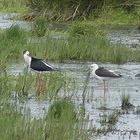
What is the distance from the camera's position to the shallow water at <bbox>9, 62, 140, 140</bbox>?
1095 cm

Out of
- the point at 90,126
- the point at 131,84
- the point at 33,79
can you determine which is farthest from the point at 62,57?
the point at 90,126

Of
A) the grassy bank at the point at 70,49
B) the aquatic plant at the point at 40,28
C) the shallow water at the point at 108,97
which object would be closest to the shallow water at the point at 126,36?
the aquatic plant at the point at 40,28

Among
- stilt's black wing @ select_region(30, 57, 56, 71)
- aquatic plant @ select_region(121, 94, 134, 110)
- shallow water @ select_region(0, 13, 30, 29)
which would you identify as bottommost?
aquatic plant @ select_region(121, 94, 134, 110)

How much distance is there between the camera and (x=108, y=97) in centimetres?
1398

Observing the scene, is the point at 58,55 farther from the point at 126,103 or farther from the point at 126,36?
the point at 126,36

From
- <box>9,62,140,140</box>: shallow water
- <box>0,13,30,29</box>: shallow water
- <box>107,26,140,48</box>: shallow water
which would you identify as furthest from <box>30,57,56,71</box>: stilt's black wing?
<box>0,13,30,29</box>: shallow water

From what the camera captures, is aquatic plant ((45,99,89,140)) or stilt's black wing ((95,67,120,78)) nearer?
aquatic plant ((45,99,89,140))

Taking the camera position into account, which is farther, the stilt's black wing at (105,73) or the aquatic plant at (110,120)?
the stilt's black wing at (105,73)

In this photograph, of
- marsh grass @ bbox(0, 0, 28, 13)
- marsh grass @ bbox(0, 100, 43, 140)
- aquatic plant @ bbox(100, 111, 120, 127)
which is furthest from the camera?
marsh grass @ bbox(0, 0, 28, 13)

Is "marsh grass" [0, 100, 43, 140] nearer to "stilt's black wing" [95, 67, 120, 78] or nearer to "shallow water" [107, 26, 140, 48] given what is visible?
"stilt's black wing" [95, 67, 120, 78]

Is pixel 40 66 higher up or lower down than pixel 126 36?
lower down

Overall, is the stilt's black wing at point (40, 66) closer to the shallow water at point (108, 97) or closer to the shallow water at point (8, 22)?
the shallow water at point (108, 97)

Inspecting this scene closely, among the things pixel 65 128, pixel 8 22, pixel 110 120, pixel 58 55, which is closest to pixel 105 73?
pixel 110 120

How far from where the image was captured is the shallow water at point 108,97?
10952 mm
